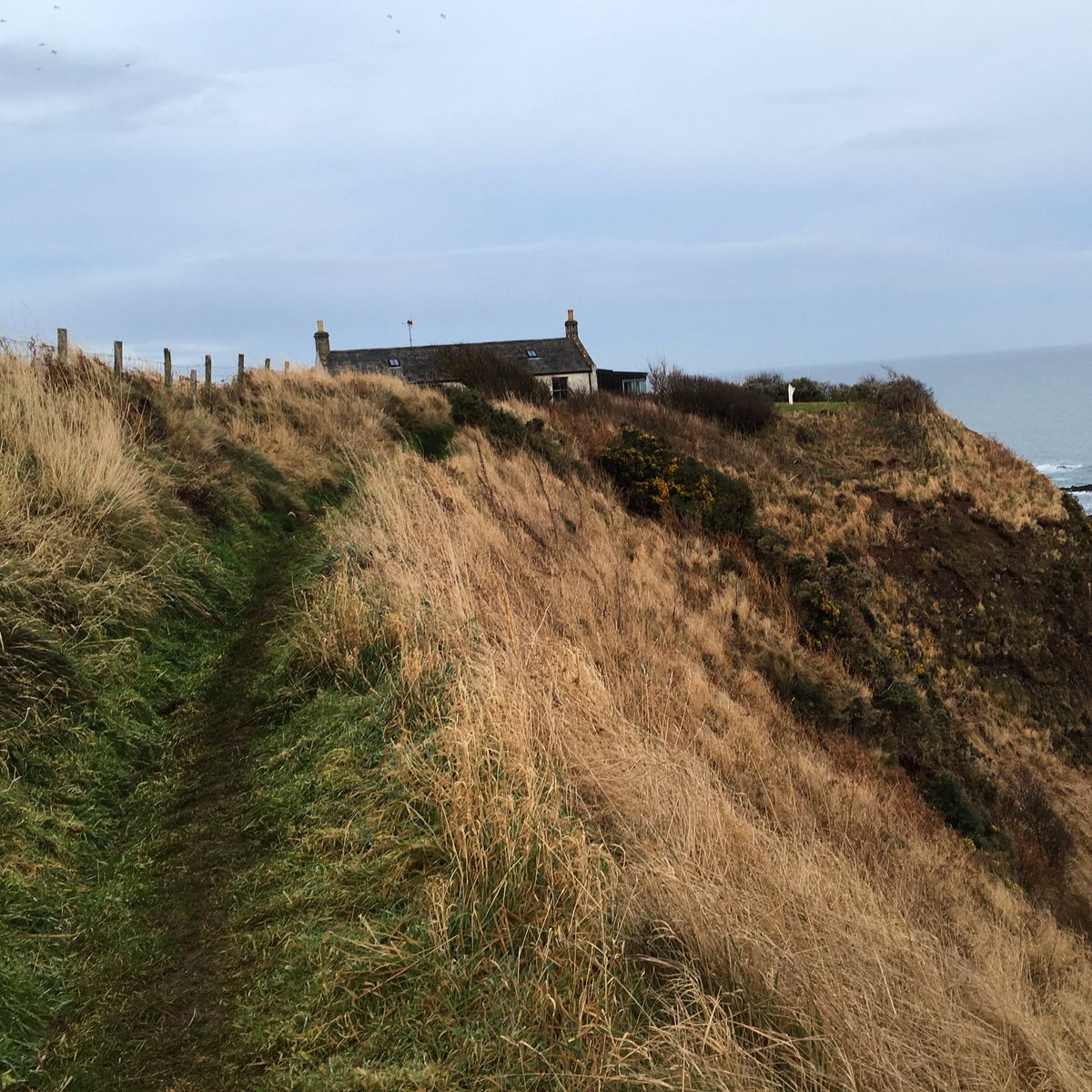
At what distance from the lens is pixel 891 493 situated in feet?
84.2

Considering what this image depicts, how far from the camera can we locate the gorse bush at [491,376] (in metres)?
29.3

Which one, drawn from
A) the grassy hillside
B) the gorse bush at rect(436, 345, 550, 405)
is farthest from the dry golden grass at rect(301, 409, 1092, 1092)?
the gorse bush at rect(436, 345, 550, 405)

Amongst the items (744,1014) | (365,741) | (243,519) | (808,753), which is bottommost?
(808,753)

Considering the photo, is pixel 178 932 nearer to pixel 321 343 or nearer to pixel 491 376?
pixel 491 376

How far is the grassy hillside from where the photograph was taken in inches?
112

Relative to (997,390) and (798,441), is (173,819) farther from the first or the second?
(997,390)

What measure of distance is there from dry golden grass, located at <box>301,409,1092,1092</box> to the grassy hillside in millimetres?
24

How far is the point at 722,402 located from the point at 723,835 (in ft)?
89.9

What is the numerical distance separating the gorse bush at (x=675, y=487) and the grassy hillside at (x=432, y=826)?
19.4ft

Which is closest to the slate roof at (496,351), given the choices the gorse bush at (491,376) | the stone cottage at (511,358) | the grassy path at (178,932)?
the stone cottage at (511,358)

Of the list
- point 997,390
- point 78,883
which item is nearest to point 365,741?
point 78,883

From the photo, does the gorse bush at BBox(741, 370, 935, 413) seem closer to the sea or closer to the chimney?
the sea

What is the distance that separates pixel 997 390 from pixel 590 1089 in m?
170

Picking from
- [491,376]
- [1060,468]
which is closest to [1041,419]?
[1060,468]
